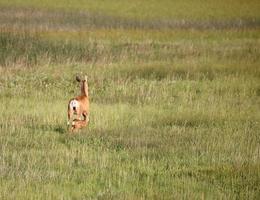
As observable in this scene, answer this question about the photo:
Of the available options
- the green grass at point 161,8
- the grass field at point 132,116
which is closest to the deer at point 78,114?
the grass field at point 132,116

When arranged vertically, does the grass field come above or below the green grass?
below

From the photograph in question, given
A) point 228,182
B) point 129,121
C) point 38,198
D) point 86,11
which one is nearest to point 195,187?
point 228,182

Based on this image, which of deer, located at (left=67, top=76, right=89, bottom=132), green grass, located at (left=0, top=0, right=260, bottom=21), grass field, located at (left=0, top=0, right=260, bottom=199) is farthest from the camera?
green grass, located at (left=0, top=0, right=260, bottom=21)

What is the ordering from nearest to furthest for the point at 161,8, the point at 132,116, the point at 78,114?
the point at 78,114 → the point at 132,116 → the point at 161,8

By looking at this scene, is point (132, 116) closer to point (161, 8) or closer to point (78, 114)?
point (78, 114)

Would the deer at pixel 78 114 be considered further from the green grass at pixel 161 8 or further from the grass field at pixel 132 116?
the green grass at pixel 161 8

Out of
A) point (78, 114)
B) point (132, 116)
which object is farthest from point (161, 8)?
point (78, 114)

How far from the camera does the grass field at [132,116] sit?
941cm

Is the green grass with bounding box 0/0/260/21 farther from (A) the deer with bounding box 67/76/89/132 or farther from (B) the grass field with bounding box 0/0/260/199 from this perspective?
(A) the deer with bounding box 67/76/89/132

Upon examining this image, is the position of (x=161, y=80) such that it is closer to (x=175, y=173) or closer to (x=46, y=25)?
(x=175, y=173)

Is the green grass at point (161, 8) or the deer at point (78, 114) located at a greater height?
the green grass at point (161, 8)

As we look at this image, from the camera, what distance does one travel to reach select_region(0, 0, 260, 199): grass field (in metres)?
9.41

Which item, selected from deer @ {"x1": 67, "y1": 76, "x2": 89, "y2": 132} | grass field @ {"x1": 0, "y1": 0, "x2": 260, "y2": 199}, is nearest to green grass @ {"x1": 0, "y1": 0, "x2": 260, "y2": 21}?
grass field @ {"x1": 0, "y1": 0, "x2": 260, "y2": 199}

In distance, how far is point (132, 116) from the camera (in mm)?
14734
